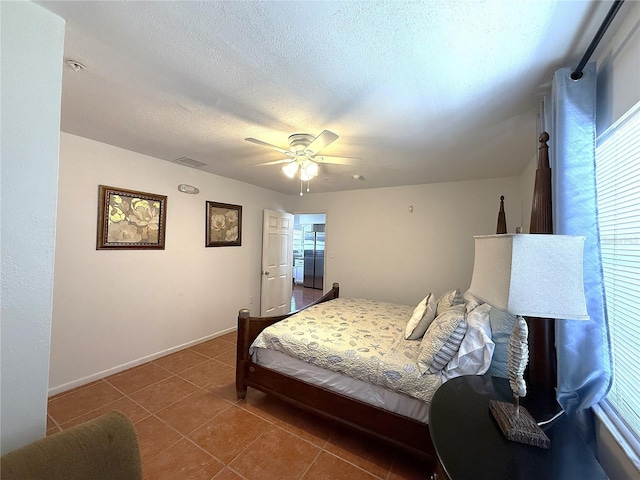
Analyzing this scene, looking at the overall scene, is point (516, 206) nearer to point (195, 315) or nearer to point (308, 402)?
point (308, 402)

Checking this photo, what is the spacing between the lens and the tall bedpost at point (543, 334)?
1199mm

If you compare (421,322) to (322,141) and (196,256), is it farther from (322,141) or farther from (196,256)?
(196,256)

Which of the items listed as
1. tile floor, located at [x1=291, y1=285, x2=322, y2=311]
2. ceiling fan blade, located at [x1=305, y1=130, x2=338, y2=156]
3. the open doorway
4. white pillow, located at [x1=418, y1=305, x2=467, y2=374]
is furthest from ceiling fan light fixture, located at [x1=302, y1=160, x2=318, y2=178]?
the open doorway

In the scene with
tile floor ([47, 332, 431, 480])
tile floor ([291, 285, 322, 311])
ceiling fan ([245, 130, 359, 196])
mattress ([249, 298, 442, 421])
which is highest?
ceiling fan ([245, 130, 359, 196])

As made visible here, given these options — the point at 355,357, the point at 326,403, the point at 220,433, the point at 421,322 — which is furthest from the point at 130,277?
the point at 421,322

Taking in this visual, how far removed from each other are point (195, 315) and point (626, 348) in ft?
12.7

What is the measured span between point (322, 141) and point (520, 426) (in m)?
1.86

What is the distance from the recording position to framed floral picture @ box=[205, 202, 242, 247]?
3.50 metres

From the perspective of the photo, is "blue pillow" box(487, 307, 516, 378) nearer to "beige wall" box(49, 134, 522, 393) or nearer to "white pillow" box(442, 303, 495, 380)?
"white pillow" box(442, 303, 495, 380)

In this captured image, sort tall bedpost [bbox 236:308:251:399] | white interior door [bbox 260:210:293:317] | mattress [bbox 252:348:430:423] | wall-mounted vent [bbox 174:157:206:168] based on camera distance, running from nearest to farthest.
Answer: mattress [bbox 252:348:430:423]
tall bedpost [bbox 236:308:251:399]
wall-mounted vent [bbox 174:157:206:168]
white interior door [bbox 260:210:293:317]

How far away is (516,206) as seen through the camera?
3.16m

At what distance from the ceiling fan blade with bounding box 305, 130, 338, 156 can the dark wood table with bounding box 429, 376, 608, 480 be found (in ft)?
5.43

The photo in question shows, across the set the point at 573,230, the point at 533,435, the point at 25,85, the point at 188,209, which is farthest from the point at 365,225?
the point at 25,85

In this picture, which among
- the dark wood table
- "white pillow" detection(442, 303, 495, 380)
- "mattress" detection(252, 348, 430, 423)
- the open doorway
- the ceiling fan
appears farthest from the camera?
the open doorway
